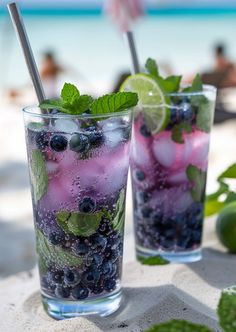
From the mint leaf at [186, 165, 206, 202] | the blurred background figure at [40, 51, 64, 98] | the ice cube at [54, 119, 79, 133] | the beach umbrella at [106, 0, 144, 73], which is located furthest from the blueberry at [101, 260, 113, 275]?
the blurred background figure at [40, 51, 64, 98]

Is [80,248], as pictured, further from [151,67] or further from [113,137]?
[151,67]

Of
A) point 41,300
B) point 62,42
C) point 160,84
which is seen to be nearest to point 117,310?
point 41,300

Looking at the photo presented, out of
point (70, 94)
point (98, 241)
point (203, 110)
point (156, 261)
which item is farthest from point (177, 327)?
point (203, 110)

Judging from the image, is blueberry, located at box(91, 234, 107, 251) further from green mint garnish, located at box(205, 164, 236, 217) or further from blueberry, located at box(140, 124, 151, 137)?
green mint garnish, located at box(205, 164, 236, 217)

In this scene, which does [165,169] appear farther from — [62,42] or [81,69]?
[62,42]

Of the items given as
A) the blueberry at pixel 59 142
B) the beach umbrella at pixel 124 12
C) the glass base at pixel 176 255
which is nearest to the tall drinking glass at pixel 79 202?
the blueberry at pixel 59 142

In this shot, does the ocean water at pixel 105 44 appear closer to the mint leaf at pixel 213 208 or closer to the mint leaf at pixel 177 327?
the mint leaf at pixel 213 208
